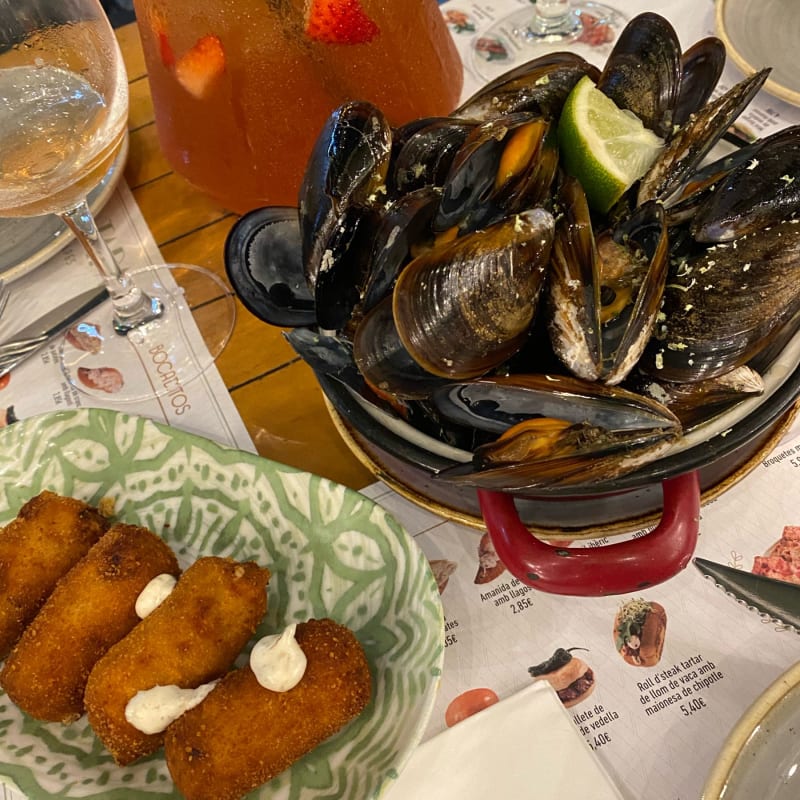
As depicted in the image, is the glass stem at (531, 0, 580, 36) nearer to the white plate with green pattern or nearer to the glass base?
the glass base

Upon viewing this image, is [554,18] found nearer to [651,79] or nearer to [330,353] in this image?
[651,79]

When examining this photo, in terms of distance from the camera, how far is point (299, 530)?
0.65 m

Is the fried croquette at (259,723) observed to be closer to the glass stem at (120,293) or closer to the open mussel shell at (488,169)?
the open mussel shell at (488,169)

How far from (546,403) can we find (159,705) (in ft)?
1.15

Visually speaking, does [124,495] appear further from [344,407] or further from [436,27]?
[436,27]

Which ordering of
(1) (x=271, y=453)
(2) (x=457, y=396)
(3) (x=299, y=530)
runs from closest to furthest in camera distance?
(2) (x=457, y=396)
(3) (x=299, y=530)
(1) (x=271, y=453)

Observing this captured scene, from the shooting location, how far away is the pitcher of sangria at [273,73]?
71 cm

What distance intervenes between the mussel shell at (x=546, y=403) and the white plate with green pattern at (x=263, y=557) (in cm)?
13

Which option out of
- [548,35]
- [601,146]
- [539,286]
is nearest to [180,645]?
[539,286]

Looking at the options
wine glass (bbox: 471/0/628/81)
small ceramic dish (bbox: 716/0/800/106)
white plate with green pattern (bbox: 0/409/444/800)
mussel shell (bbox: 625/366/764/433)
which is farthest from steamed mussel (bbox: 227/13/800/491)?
wine glass (bbox: 471/0/628/81)

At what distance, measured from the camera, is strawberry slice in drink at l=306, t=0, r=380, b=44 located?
70cm

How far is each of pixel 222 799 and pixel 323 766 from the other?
7 centimetres

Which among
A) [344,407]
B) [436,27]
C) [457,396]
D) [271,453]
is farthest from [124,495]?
[436,27]

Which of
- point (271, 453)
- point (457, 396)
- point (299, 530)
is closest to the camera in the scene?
point (457, 396)
